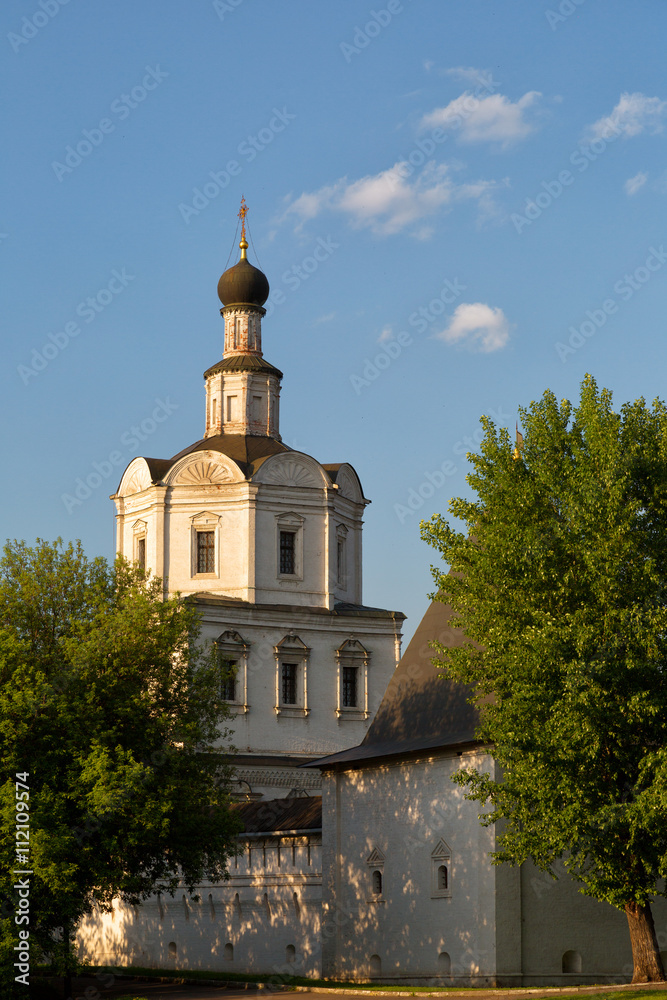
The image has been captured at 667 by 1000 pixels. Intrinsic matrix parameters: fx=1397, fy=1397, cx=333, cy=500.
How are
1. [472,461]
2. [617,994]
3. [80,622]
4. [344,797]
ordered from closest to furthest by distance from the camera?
1. [617,994]
2. [472,461]
3. [80,622]
4. [344,797]

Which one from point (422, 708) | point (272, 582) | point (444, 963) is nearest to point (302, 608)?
point (272, 582)

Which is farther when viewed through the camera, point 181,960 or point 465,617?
point 181,960

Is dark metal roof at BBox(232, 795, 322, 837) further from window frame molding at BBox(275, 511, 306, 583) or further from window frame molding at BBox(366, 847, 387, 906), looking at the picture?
window frame molding at BBox(275, 511, 306, 583)

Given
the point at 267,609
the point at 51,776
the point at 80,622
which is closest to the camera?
the point at 51,776

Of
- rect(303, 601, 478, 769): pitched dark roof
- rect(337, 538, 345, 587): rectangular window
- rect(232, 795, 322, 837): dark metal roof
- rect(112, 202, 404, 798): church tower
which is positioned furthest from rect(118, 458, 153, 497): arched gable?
→ rect(303, 601, 478, 769): pitched dark roof

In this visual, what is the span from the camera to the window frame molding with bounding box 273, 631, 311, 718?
43344 mm

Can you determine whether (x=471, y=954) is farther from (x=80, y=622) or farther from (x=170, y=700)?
(x=80, y=622)

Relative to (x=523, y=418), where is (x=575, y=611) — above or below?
below

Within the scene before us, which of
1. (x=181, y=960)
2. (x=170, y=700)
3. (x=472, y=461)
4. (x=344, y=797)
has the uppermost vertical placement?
(x=472, y=461)

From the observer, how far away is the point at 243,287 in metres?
48.3

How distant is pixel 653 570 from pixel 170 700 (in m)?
10.7

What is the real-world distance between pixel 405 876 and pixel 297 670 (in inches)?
639

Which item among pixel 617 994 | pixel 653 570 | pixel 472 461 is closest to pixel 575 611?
pixel 653 570

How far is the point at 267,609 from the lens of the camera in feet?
142
